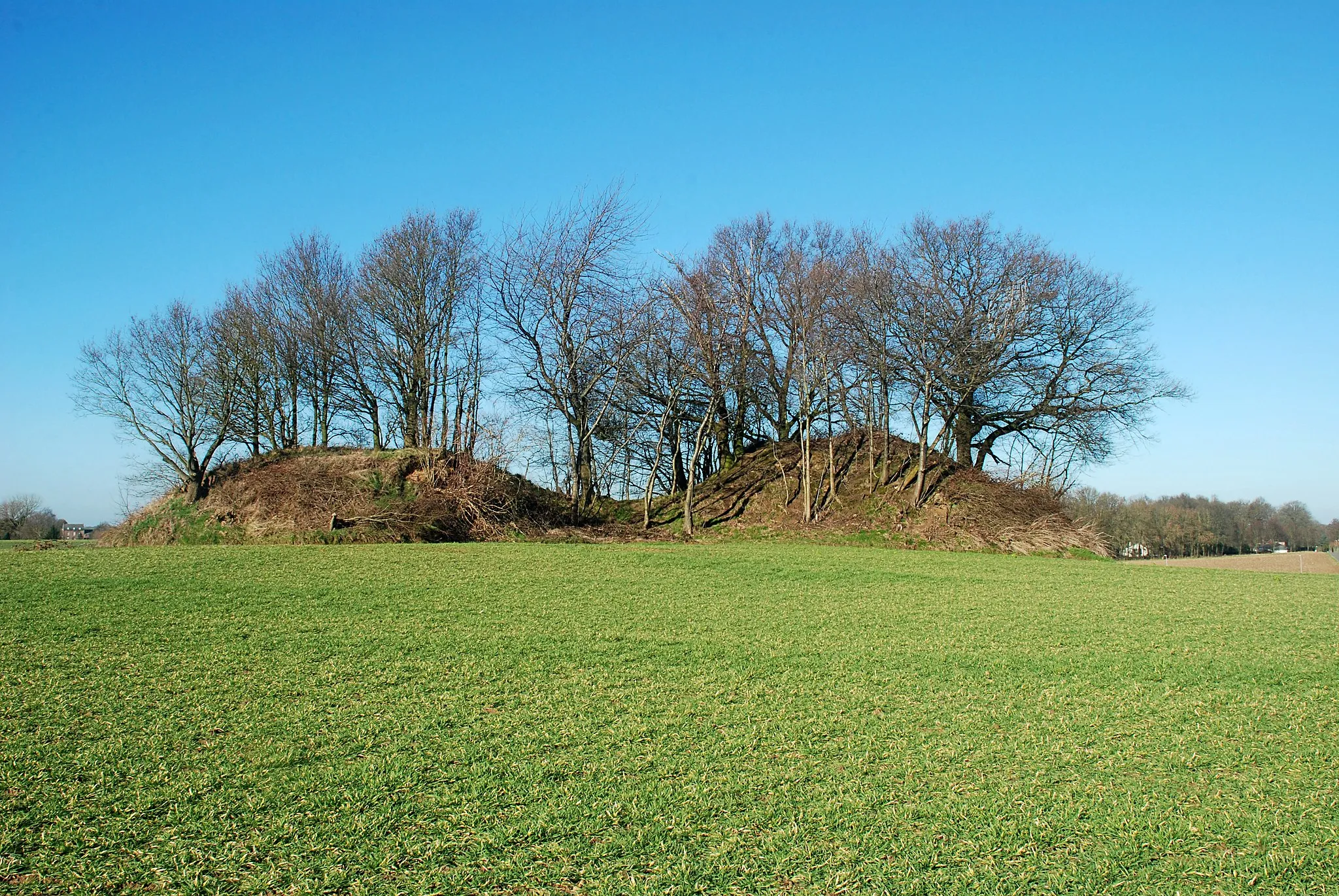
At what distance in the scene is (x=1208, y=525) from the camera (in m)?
41.6

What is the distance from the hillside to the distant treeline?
44.4ft

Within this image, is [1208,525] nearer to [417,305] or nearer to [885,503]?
[885,503]

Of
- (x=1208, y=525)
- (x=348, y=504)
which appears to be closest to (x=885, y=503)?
(x=348, y=504)

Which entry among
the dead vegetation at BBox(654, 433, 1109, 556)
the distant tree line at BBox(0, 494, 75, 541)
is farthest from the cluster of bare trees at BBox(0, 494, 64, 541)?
the dead vegetation at BBox(654, 433, 1109, 556)

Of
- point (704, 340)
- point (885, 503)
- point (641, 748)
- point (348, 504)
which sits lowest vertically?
point (641, 748)

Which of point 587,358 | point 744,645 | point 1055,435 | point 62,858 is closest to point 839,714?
point 744,645

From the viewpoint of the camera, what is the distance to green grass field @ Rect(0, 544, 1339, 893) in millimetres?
2881

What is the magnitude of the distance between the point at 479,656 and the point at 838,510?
1587 cm

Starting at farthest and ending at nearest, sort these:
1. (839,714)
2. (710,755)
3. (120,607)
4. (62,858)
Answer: (120,607)
(839,714)
(710,755)
(62,858)

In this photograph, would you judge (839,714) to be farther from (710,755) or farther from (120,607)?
(120,607)

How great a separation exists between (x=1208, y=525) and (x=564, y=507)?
122 ft

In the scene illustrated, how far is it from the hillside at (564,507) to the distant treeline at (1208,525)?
13.5 meters

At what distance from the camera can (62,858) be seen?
2.78 m

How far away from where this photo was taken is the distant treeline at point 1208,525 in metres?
38.6
